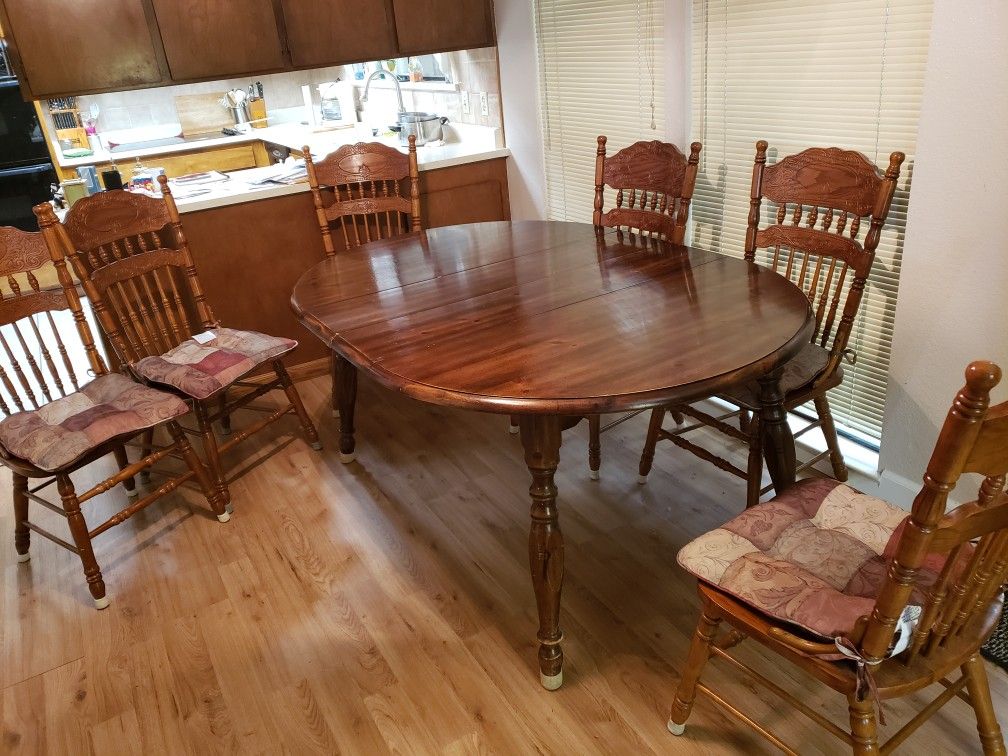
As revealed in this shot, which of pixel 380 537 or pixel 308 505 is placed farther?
pixel 308 505

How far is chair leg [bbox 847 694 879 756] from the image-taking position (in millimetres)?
1271

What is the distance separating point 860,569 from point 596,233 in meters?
1.45

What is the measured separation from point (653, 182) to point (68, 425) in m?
1.94

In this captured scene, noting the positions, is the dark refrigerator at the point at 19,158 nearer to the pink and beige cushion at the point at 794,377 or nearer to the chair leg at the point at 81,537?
the chair leg at the point at 81,537

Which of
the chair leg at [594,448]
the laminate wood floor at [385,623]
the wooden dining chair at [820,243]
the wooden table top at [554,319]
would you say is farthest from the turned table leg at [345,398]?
the wooden dining chair at [820,243]

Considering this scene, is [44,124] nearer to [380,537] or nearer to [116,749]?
[380,537]

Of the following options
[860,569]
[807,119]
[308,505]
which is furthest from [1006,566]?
[308,505]

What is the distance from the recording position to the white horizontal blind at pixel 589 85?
288cm

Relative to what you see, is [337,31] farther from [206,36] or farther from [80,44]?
[80,44]

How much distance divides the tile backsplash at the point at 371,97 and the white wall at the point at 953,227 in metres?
2.24

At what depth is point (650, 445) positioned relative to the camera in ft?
8.21

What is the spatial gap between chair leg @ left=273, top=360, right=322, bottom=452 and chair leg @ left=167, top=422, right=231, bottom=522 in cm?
38

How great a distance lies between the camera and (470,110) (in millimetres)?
3998

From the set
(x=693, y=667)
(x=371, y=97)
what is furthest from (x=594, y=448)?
(x=371, y=97)
